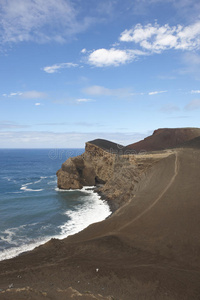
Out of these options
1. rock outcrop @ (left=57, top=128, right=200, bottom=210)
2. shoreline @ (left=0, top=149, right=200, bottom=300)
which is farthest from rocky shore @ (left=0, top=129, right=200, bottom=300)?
rock outcrop @ (left=57, top=128, right=200, bottom=210)

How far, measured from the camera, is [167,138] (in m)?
57.9

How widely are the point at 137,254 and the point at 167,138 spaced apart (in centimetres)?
4900

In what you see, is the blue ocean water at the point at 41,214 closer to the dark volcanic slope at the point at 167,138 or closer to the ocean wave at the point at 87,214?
the ocean wave at the point at 87,214

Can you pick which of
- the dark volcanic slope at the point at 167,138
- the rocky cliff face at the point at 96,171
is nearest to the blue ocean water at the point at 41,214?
the rocky cliff face at the point at 96,171

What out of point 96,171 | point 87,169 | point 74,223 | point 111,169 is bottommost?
point 74,223

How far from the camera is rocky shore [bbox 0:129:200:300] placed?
29.6 feet

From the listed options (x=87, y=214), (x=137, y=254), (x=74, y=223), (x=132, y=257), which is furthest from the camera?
(x=87, y=214)

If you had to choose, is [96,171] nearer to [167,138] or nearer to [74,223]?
[74,223]

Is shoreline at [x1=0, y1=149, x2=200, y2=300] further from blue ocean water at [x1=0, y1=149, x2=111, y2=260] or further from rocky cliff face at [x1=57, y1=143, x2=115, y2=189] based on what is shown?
rocky cliff face at [x1=57, y1=143, x2=115, y2=189]

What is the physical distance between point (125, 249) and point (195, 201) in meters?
7.05

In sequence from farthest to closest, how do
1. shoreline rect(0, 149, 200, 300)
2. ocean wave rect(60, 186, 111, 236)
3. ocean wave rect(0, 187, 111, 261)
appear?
ocean wave rect(60, 186, 111, 236)
ocean wave rect(0, 187, 111, 261)
shoreline rect(0, 149, 200, 300)

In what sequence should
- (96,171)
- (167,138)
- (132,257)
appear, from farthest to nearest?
(167,138) → (96,171) → (132,257)

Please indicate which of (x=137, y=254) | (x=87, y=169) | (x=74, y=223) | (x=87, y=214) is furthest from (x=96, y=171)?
(x=137, y=254)

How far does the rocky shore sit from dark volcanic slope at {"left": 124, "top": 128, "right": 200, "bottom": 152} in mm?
31994
